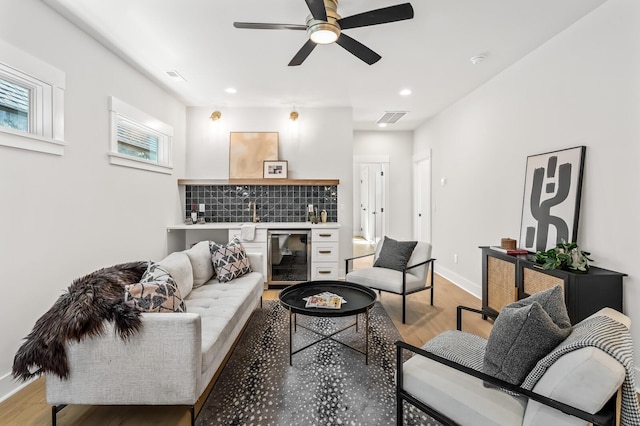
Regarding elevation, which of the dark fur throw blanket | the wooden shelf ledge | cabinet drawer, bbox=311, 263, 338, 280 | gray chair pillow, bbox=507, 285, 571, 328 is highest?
the wooden shelf ledge

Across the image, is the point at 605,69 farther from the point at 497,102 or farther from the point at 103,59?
the point at 103,59

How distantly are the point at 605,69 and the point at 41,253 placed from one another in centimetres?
437

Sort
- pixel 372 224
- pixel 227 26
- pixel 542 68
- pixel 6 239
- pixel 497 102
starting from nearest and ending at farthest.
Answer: pixel 6 239 → pixel 227 26 → pixel 542 68 → pixel 497 102 → pixel 372 224

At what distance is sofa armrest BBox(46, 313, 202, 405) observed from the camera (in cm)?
154

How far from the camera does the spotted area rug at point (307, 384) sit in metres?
1.73

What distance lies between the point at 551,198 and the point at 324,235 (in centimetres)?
261

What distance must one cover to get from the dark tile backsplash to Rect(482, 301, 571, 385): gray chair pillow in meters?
3.63

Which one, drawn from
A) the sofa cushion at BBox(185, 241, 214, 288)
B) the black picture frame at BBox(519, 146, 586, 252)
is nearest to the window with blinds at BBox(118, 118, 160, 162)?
the sofa cushion at BBox(185, 241, 214, 288)

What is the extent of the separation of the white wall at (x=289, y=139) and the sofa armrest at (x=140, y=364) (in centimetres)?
333

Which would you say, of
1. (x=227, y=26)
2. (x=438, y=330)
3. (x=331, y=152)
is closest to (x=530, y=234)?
(x=438, y=330)

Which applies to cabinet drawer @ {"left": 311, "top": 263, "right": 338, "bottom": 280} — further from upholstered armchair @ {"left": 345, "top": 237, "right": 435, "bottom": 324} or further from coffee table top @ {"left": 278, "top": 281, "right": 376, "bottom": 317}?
coffee table top @ {"left": 278, "top": 281, "right": 376, "bottom": 317}

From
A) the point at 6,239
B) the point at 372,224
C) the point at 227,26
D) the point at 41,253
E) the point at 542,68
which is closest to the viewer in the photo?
the point at 6,239

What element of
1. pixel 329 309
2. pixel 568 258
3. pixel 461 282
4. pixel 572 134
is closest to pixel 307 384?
pixel 329 309

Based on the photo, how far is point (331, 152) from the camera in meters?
4.77
